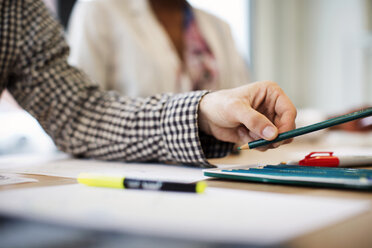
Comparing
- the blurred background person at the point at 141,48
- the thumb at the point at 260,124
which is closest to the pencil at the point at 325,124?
the thumb at the point at 260,124

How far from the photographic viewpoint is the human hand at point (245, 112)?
0.45 meters

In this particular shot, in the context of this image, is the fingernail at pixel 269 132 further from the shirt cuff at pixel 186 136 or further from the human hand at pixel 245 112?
the shirt cuff at pixel 186 136

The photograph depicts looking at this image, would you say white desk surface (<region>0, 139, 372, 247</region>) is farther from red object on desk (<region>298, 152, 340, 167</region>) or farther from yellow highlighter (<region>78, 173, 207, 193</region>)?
red object on desk (<region>298, 152, 340, 167</region>)

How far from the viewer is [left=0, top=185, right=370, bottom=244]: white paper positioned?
0.20m

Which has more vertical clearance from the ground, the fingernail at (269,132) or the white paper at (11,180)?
the fingernail at (269,132)

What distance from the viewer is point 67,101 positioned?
646mm

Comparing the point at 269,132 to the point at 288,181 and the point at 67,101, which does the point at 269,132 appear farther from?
the point at 67,101

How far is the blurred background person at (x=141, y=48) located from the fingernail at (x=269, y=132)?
26.3 inches

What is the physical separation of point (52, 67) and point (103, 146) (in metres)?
0.18

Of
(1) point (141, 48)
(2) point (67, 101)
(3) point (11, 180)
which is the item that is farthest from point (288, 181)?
(1) point (141, 48)

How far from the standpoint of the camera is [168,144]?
0.56 meters

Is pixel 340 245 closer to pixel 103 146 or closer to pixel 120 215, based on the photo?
pixel 120 215

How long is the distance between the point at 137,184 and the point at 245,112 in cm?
19

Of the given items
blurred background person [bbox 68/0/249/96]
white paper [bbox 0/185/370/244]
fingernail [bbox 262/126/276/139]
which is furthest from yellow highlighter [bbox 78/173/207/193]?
blurred background person [bbox 68/0/249/96]
